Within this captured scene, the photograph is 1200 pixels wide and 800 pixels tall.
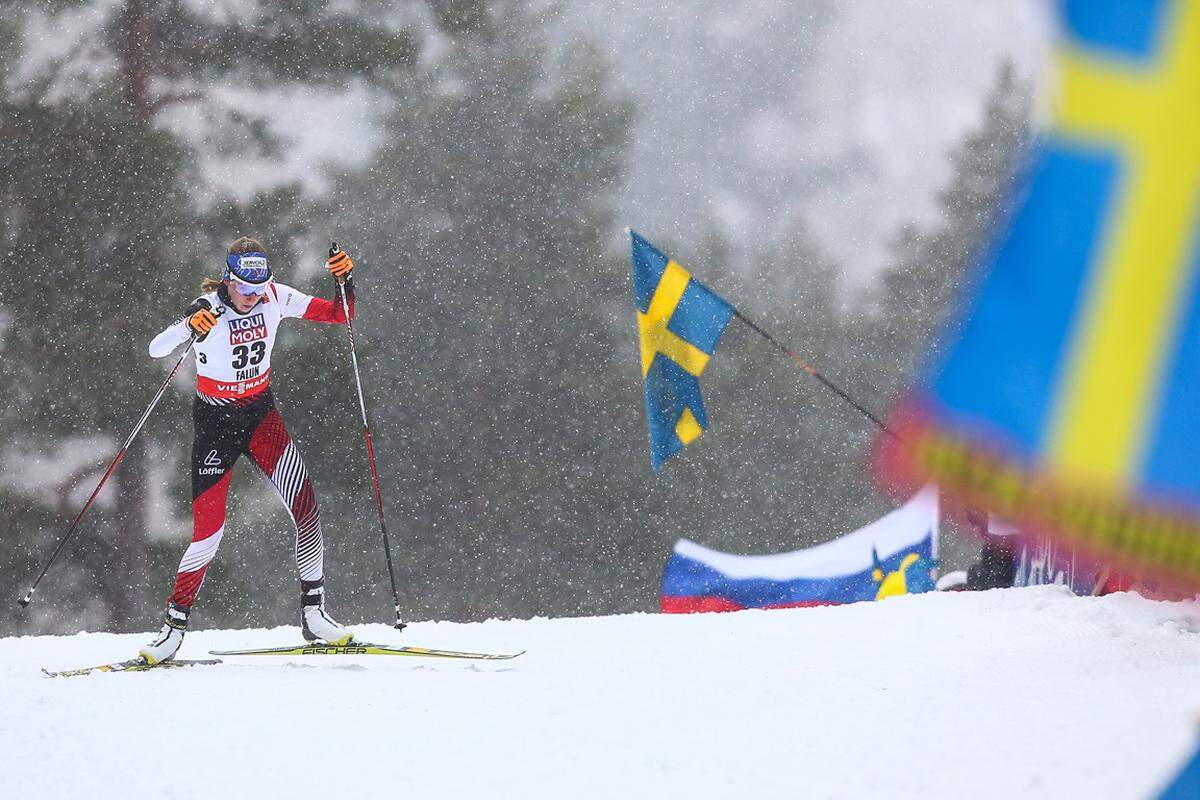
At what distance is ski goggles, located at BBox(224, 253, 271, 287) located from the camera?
6266 millimetres

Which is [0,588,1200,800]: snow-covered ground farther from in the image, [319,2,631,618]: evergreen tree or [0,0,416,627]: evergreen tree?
[319,2,631,618]: evergreen tree

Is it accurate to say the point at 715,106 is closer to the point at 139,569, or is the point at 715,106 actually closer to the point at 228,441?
the point at 139,569

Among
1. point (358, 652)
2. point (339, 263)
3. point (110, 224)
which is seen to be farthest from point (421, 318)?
point (358, 652)

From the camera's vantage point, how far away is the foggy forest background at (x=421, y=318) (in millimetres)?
19266

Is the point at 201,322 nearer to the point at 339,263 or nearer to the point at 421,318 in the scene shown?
the point at 339,263

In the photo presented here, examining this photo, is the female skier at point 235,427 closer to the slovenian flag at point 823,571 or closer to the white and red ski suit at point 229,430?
the white and red ski suit at point 229,430

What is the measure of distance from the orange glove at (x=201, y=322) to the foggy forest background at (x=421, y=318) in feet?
44.1

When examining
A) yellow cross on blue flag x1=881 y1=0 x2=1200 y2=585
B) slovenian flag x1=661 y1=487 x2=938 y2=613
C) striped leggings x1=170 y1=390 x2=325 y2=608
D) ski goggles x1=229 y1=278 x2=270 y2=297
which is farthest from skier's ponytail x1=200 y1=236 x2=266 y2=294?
yellow cross on blue flag x1=881 y1=0 x2=1200 y2=585

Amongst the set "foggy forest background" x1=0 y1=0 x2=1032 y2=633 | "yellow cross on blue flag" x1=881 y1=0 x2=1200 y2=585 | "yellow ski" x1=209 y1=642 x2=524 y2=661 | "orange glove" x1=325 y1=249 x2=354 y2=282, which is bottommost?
"yellow ski" x1=209 y1=642 x2=524 y2=661

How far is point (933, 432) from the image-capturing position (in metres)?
1.14

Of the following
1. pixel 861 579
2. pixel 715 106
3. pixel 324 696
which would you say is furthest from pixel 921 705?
pixel 715 106

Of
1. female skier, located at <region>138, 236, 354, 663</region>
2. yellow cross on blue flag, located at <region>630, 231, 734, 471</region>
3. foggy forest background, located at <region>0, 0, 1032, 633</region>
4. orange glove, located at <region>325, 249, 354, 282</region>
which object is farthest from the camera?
foggy forest background, located at <region>0, 0, 1032, 633</region>

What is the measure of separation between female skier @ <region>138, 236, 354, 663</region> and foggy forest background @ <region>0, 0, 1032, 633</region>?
42.8 feet

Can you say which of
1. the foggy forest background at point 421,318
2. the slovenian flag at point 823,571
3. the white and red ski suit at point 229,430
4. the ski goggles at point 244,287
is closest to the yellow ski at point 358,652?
the white and red ski suit at point 229,430
